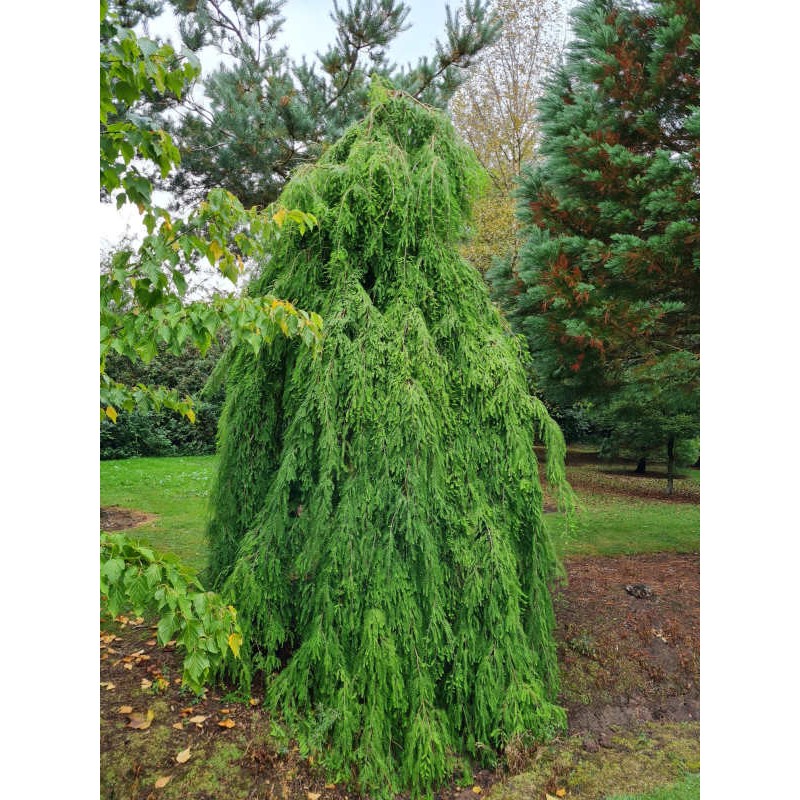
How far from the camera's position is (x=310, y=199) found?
2488 millimetres

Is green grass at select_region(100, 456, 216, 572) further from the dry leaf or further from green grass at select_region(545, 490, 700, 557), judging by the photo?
green grass at select_region(545, 490, 700, 557)

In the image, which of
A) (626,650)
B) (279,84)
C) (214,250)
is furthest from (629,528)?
(214,250)

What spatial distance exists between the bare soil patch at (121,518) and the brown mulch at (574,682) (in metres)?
2.89

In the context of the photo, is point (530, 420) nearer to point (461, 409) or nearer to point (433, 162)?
point (461, 409)

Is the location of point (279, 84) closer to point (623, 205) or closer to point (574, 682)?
point (623, 205)

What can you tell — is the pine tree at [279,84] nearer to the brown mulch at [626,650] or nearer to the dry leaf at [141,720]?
the brown mulch at [626,650]

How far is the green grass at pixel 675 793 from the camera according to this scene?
2.33 metres

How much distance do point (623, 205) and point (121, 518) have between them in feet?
19.4

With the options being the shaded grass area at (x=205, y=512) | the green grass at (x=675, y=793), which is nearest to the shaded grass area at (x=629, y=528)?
the shaded grass area at (x=205, y=512)

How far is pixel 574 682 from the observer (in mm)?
3160
